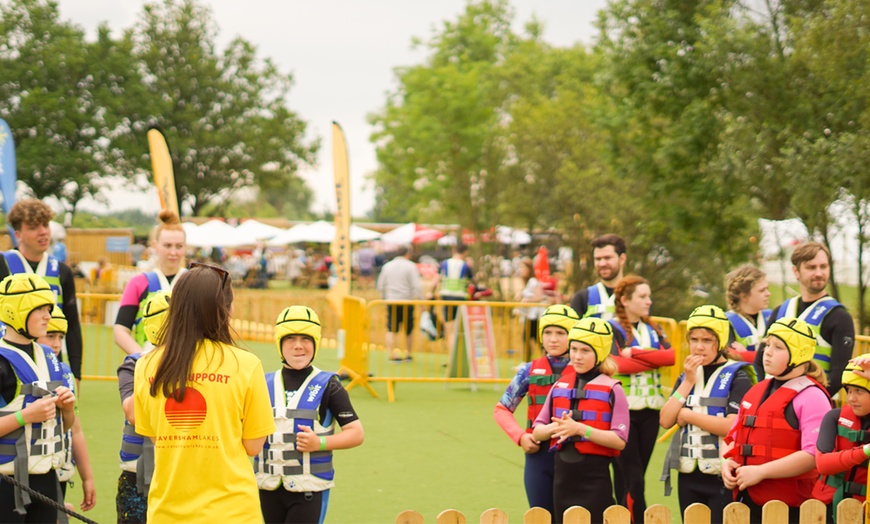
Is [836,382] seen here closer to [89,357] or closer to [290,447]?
[290,447]

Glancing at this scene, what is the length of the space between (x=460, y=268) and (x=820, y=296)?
10252 mm

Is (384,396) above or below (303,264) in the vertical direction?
below

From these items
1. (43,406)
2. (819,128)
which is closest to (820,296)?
(43,406)

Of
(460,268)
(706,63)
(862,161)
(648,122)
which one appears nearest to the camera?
(862,161)

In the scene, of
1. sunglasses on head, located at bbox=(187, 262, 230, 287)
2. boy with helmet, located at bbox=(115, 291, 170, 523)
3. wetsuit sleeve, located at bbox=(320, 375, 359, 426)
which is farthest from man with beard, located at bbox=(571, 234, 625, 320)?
sunglasses on head, located at bbox=(187, 262, 230, 287)

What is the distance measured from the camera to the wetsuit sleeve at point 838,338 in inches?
226

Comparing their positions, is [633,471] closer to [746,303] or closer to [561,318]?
[561,318]

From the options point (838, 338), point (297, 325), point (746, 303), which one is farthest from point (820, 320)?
point (297, 325)

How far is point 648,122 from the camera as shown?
59.7ft

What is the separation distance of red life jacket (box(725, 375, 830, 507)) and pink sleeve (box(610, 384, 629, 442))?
0.54 meters

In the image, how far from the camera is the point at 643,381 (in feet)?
20.3

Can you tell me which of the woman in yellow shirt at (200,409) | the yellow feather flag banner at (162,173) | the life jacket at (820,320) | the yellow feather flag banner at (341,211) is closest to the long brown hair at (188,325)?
the woman in yellow shirt at (200,409)

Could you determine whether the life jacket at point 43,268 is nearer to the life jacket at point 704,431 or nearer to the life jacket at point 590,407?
the life jacket at point 590,407

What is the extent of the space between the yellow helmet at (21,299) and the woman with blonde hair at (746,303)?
4284mm
